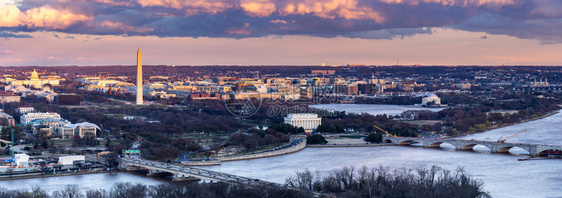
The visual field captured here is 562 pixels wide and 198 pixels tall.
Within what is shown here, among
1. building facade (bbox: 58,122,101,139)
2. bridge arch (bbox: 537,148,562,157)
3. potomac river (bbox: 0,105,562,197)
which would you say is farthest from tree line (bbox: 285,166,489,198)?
building facade (bbox: 58,122,101,139)

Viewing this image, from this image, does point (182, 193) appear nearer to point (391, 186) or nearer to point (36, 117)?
point (391, 186)

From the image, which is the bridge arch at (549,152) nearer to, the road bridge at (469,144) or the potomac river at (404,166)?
the road bridge at (469,144)

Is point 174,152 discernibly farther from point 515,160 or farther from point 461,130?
point 461,130

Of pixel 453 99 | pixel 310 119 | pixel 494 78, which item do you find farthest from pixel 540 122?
pixel 494 78

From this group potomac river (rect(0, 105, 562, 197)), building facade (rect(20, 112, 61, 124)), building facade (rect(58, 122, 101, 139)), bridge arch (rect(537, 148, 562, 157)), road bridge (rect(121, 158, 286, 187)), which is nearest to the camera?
road bridge (rect(121, 158, 286, 187))

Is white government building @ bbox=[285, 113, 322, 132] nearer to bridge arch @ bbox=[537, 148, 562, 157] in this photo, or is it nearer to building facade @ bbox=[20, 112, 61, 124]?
building facade @ bbox=[20, 112, 61, 124]

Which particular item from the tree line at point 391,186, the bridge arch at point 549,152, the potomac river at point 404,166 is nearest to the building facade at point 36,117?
the potomac river at point 404,166
